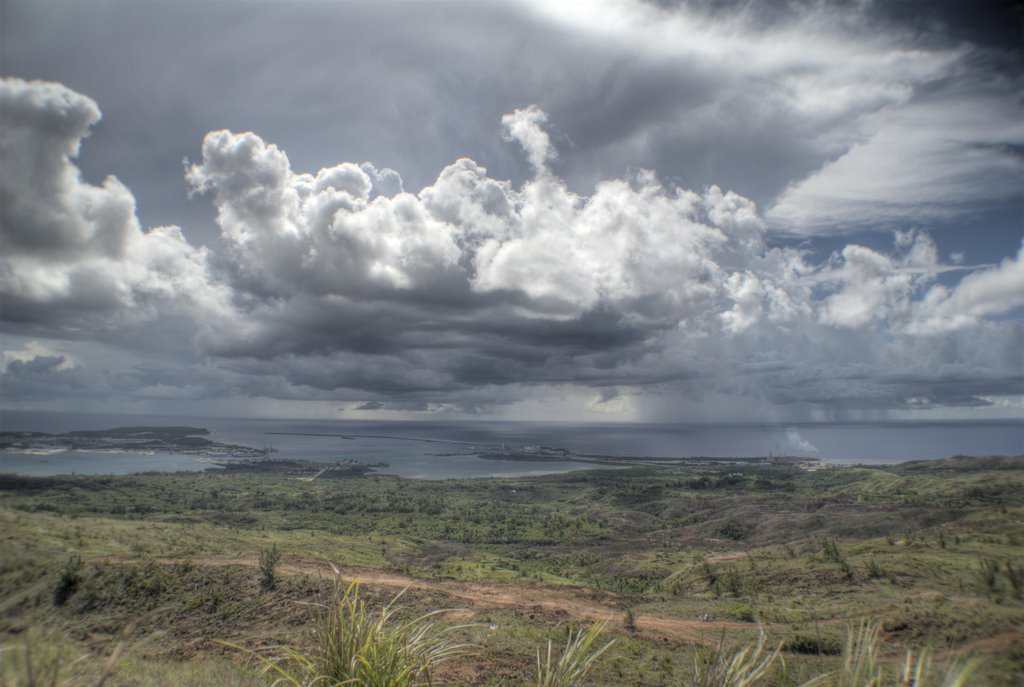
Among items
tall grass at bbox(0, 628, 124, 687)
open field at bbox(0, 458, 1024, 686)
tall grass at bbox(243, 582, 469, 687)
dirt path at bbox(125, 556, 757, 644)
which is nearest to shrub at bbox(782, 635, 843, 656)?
open field at bbox(0, 458, 1024, 686)

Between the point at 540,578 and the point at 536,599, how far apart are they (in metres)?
9.29

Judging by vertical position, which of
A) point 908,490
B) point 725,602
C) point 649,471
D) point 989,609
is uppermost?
point 989,609

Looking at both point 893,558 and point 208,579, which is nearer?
point 208,579

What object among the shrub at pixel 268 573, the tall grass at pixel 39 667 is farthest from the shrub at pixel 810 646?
the shrub at pixel 268 573

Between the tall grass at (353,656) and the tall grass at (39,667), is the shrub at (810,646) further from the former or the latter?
the tall grass at (39,667)

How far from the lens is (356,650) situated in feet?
15.5

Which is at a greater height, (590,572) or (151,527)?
(151,527)

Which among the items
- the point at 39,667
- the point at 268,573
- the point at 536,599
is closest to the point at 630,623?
the point at 536,599

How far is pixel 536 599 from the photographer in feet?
64.3

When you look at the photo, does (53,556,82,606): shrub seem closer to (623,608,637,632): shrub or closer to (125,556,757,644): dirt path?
(125,556,757,644): dirt path

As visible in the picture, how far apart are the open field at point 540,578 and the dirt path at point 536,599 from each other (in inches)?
5.7

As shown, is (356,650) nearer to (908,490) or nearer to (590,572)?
(590,572)

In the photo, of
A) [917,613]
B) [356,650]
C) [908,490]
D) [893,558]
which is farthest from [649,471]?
[356,650]

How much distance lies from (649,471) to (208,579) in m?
135
